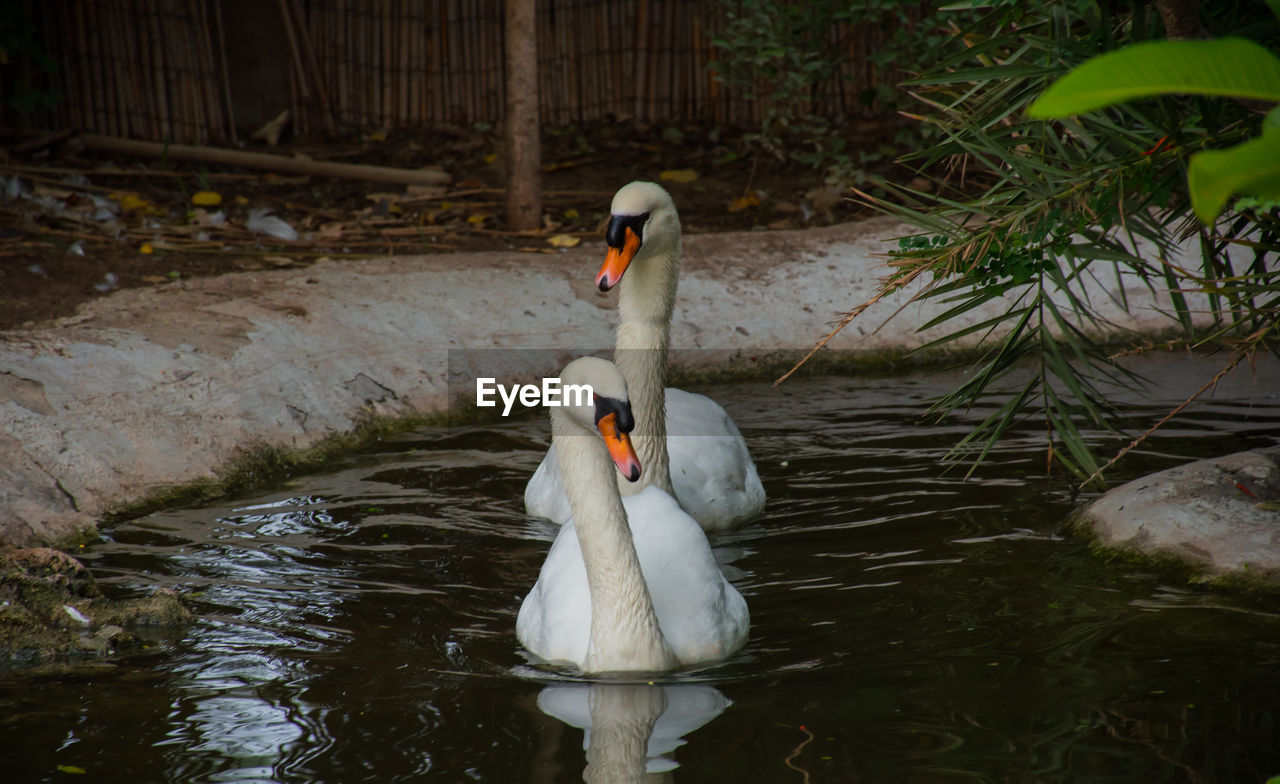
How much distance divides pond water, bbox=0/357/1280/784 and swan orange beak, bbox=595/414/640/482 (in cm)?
63

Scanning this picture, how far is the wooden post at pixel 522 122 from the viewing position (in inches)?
336

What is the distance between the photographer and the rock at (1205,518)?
411cm

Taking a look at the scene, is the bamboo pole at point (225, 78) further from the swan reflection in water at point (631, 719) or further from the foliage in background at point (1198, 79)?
the foliage in background at point (1198, 79)

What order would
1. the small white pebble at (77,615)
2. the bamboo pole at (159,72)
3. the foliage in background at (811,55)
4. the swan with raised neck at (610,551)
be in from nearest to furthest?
the swan with raised neck at (610,551) → the small white pebble at (77,615) → the foliage in background at (811,55) → the bamboo pole at (159,72)

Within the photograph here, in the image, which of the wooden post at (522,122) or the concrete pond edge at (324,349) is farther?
the wooden post at (522,122)

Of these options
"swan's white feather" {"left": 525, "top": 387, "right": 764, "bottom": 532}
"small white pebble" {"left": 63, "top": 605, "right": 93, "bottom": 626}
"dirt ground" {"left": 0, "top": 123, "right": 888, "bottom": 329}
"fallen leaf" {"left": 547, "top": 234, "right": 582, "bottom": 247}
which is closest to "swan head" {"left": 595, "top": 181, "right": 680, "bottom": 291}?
"swan's white feather" {"left": 525, "top": 387, "right": 764, "bottom": 532}

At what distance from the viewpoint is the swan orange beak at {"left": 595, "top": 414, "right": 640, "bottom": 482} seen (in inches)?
135

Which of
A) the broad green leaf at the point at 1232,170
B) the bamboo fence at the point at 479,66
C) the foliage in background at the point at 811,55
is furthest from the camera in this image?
the bamboo fence at the point at 479,66

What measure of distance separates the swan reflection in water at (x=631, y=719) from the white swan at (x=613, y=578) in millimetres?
101

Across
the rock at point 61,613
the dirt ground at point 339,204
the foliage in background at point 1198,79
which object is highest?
Answer: the foliage in background at point 1198,79

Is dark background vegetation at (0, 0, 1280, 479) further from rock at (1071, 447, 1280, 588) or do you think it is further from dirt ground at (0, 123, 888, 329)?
rock at (1071, 447, 1280, 588)

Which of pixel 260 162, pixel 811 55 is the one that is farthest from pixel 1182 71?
pixel 260 162

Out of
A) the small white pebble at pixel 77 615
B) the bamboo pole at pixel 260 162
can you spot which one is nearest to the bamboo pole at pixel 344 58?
the bamboo pole at pixel 260 162

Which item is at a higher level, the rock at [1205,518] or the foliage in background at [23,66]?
the foliage in background at [23,66]
